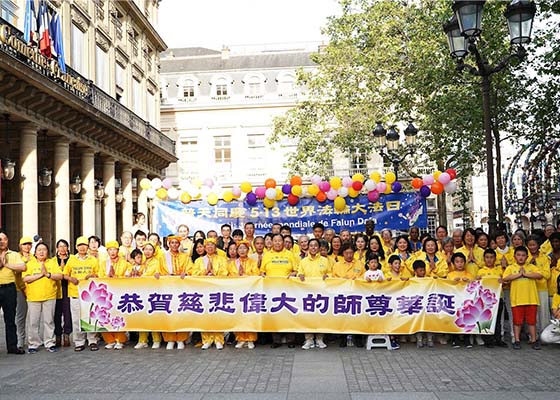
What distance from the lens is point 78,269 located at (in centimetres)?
994

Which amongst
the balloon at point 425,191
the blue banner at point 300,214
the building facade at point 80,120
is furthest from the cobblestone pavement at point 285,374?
the building facade at point 80,120

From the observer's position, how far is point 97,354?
9.34 metres

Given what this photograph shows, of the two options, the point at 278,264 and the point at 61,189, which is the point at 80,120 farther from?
the point at 278,264

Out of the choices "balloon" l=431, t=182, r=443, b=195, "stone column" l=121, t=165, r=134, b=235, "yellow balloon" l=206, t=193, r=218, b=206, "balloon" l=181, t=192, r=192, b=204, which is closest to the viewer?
"balloon" l=431, t=182, r=443, b=195

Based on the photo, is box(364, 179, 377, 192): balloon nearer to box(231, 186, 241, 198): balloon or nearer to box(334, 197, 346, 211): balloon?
box(334, 197, 346, 211): balloon

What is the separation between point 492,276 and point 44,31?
51.4 feet

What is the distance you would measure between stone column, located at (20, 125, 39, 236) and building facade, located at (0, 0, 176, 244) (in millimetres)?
31

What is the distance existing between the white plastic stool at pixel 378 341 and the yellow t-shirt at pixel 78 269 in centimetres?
447

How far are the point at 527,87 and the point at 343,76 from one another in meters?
10.6

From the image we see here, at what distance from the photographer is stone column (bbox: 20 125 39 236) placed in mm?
19078

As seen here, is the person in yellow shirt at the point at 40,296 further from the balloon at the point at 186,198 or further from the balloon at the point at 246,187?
the balloon at the point at 246,187

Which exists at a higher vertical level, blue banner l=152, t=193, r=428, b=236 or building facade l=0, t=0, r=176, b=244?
building facade l=0, t=0, r=176, b=244

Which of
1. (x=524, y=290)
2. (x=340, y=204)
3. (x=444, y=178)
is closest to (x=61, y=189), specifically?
(x=340, y=204)

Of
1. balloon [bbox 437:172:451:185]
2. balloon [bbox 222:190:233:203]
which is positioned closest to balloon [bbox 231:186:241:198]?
balloon [bbox 222:190:233:203]
